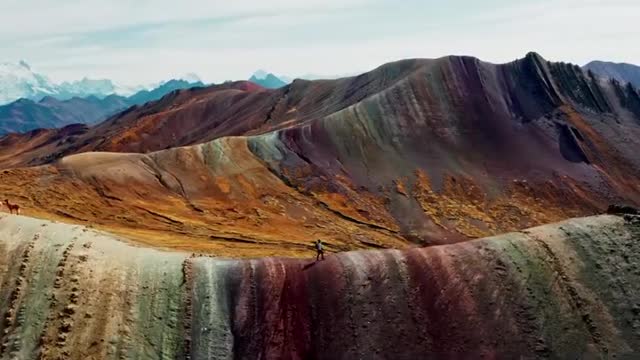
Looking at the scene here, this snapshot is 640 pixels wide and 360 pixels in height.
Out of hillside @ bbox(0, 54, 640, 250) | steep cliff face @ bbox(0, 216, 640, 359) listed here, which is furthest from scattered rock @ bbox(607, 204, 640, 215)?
hillside @ bbox(0, 54, 640, 250)

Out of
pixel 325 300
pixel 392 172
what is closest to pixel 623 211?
pixel 325 300

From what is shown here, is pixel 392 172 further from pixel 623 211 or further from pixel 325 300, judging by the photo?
pixel 325 300

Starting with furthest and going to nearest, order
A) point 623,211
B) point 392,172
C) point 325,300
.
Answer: point 392,172, point 623,211, point 325,300

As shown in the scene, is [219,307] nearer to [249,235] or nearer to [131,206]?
[249,235]

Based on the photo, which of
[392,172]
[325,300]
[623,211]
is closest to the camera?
[325,300]

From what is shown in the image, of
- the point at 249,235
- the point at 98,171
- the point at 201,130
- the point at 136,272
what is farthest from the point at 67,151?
the point at 136,272

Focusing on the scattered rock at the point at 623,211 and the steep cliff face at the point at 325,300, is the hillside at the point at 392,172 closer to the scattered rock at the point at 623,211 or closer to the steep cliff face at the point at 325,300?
the steep cliff face at the point at 325,300

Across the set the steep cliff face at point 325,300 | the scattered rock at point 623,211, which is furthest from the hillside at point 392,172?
the scattered rock at point 623,211

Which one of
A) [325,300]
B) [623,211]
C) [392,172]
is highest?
[623,211]

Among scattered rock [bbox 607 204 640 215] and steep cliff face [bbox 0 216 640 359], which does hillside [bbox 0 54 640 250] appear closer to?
steep cliff face [bbox 0 216 640 359]
